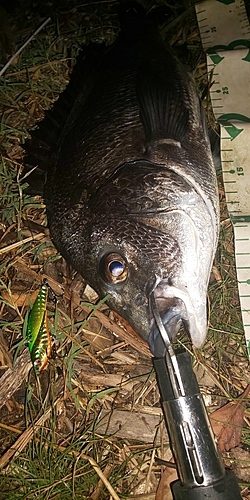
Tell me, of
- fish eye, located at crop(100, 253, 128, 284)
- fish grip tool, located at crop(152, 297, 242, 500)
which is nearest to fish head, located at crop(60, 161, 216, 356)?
fish eye, located at crop(100, 253, 128, 284)

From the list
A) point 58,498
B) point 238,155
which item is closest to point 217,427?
point 58,498

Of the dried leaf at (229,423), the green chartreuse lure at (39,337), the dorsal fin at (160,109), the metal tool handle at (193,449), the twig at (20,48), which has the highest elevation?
the twig at (20,48)

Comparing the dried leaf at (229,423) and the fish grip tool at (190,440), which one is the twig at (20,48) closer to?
the fish grip tool at (190,440)

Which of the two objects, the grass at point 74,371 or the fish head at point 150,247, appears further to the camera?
the grass at point 74,371

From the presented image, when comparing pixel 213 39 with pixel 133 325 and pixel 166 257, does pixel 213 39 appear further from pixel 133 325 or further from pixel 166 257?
pixel 133 325

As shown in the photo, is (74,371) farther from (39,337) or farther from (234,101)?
(234,101)

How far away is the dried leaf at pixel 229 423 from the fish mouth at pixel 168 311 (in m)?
0.89

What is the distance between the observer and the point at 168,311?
7.59 ft

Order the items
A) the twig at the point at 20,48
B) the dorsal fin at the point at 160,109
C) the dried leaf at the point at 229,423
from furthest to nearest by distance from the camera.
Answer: the twig at the point at 20,48 < the dried leaf at the point at 229,423 < the dorsal fin at the point at 160,109

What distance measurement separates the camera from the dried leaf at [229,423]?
287cm

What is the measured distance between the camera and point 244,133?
10.4 feet

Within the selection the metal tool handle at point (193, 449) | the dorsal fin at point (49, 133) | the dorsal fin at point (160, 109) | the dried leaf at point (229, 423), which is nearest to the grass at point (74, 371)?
the dried leaf at point (229, 423)

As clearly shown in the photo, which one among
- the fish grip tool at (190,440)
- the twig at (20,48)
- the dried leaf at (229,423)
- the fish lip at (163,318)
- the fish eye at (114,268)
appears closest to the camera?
the fish grip tool at (190,440)

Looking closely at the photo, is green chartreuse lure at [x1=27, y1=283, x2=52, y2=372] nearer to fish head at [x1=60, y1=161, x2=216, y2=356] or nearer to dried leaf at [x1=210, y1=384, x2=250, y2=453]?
fish head at [x1=60, y1=161, x2=216, y2=356]
